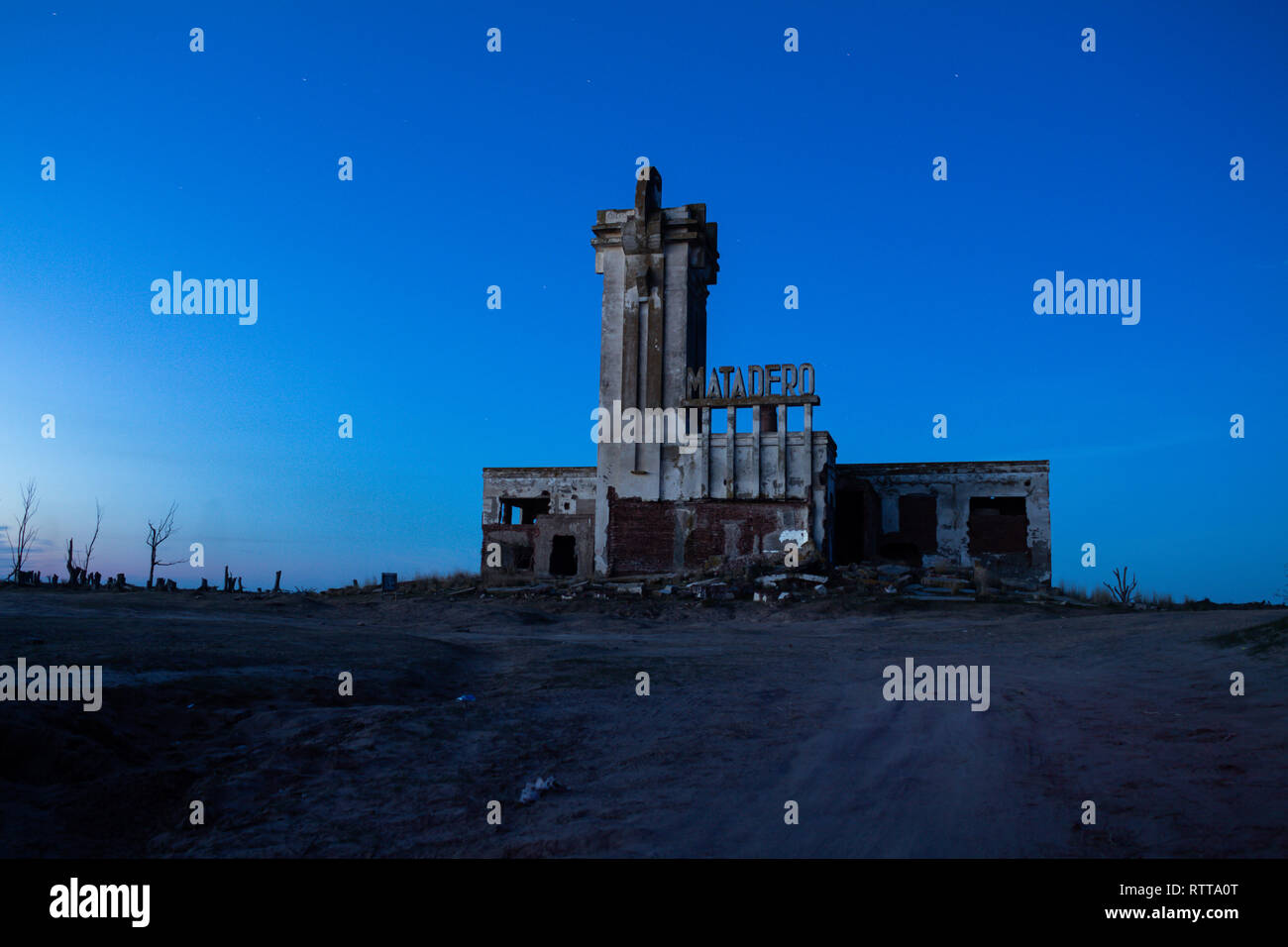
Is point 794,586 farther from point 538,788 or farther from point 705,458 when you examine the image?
point 538,788

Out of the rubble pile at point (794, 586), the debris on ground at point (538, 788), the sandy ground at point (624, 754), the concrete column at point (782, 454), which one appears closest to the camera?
the sandy ground at point (624, 754)

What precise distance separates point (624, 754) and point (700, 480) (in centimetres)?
2418

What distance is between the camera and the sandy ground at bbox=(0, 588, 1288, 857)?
468 centimetres

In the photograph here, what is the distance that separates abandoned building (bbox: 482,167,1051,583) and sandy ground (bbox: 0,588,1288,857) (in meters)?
17.8

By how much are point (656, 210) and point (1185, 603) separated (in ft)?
73.9

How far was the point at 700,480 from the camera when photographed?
3047 centimetres

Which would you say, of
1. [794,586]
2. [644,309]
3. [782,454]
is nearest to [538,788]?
[794,586]

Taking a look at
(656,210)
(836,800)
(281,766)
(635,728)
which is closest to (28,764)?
(281,766)

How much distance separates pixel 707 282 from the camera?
34.7 meters

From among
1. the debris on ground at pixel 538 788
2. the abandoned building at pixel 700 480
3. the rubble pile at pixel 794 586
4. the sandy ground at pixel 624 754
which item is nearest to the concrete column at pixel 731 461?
the abandoned building at pixel 700 480

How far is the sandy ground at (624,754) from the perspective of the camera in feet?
15.3

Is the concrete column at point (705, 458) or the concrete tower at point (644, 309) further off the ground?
the concrete tower at point (644, 309)

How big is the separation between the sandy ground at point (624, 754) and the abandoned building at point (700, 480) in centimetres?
1777

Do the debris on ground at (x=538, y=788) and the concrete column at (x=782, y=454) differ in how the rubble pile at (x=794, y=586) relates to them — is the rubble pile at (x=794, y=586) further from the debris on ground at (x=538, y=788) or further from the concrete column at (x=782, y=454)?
the debris on ground at (x=538, y=788)
